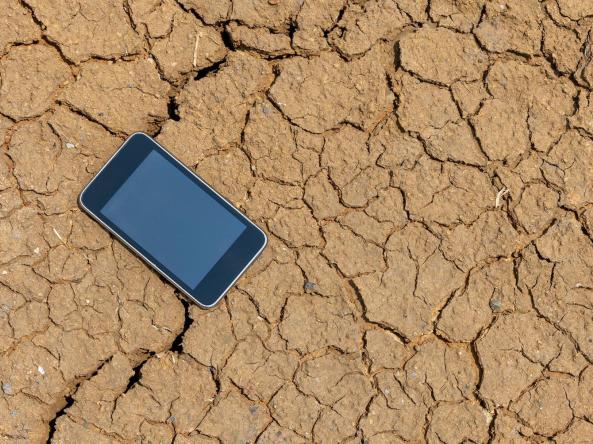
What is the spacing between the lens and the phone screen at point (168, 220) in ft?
9.04

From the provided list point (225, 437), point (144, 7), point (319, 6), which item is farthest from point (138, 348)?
point (319, 6)

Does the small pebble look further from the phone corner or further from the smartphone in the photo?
the phone corner

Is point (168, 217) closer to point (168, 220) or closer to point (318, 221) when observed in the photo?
point (168, 220)

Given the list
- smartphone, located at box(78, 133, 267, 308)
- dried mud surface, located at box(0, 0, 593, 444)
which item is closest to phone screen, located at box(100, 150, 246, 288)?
smartphone, located at box(78, 133, 267, 308)

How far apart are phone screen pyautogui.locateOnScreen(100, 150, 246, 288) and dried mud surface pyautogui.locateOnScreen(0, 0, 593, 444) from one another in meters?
0.13

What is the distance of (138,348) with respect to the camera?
2.84m

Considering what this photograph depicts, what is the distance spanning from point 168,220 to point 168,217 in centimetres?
1

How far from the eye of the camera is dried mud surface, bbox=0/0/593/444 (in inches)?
111

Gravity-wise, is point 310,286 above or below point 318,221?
below

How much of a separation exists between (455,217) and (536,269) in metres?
0.39

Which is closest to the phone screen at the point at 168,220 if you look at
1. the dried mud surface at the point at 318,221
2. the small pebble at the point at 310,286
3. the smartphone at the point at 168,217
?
the smartphone at the point at 168,217

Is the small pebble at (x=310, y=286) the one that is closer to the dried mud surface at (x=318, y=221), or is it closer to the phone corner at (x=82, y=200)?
the dried mud surface at (x=318, y=221)

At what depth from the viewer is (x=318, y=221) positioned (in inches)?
115

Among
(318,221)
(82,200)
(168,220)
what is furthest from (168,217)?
(318,221)
